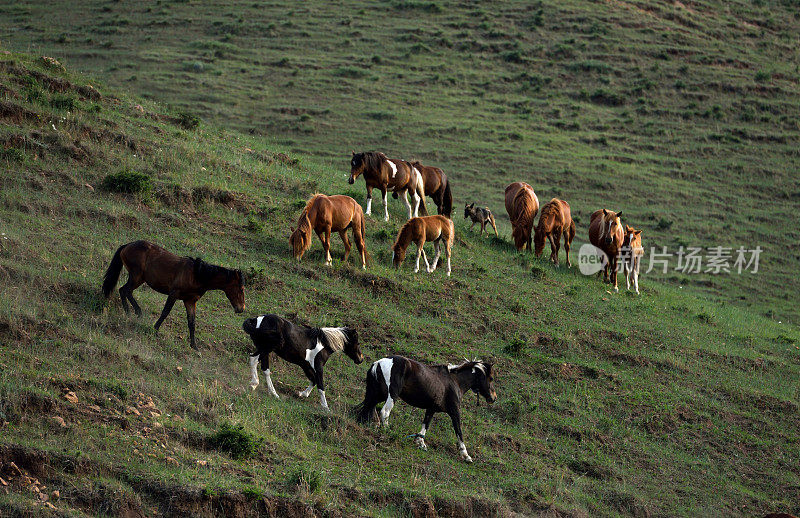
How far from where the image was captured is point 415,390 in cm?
1276

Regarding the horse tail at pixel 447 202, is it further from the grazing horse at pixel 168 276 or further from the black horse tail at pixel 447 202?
the grazing horse at pixel 168 276

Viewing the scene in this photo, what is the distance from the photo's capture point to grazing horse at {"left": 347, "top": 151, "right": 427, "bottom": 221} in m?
22.5

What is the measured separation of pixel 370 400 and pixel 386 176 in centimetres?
1108

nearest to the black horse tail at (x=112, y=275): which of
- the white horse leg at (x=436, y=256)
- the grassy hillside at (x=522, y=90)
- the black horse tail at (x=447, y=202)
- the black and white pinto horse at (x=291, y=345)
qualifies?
the black and white pinto horse at (x=291, y=345)

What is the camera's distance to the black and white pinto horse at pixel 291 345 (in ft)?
42.3

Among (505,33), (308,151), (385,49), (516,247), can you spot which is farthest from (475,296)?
(505,33)

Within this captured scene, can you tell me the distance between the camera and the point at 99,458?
31.2 feet

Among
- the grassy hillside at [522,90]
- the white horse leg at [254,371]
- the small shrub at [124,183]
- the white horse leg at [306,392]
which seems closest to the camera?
the white horse leg at [254,371]

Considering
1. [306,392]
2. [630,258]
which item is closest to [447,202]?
[630,258]

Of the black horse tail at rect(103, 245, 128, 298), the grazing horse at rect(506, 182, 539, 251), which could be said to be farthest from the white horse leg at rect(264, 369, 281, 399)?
the grazing horse at rect(506, 182, 539, 251)

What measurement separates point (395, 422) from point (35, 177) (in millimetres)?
10721

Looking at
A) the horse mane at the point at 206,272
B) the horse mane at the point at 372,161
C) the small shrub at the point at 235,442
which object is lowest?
the small shrub at the point at 235,442

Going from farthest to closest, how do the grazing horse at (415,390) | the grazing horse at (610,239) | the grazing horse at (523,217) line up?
the grazing horse at (523,217) → the grazing horse at (610,239) → the grazing horse at (415,390)

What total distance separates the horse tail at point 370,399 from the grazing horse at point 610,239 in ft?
44.5
